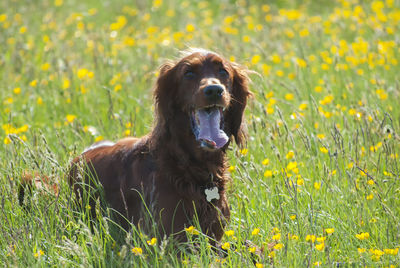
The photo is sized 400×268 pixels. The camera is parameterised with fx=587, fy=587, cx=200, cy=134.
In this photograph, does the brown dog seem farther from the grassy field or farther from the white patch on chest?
the grassy field

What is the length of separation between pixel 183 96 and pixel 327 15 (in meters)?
5.16

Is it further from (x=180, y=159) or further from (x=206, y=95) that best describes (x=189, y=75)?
(x=180, y=159)

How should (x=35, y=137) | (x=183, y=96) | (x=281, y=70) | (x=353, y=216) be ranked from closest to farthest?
(x=353, y=216) < (x=183, y=96) < (x=35, y=137) < (x=281, y=70)

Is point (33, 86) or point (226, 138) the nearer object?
point (226, 138)

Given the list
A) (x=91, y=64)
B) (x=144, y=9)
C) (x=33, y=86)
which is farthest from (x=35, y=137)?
(x=144, y=9)

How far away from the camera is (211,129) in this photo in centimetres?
312

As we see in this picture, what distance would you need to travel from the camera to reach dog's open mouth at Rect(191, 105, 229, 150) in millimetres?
3068

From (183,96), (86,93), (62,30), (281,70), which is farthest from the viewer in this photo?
(62,30)

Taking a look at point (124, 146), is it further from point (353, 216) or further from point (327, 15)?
point (327, 15)

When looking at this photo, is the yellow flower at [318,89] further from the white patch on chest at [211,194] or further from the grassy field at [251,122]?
the white patch on chest at [211,194]

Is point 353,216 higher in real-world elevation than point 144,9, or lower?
lower

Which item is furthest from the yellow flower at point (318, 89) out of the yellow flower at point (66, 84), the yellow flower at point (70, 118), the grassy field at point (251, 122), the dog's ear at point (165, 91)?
the yellow flower at point (66, 84)

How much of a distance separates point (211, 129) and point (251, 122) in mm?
824

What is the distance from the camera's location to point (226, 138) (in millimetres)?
3117
